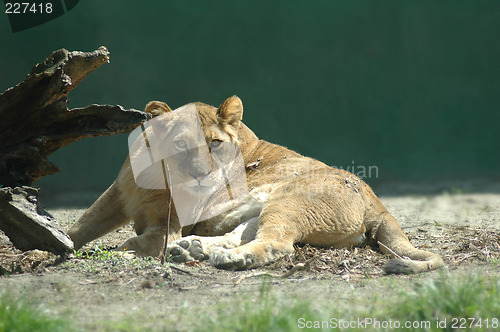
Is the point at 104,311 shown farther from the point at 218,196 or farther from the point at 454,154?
the point at 454,154

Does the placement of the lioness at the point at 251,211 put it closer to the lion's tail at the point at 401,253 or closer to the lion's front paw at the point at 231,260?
the lion's tail at the point at 401,253

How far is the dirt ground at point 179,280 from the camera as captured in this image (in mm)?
2762

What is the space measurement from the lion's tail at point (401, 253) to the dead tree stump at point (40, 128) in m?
1.94

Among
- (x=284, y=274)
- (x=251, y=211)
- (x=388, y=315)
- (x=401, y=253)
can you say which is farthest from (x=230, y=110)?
(x=388, y=315)

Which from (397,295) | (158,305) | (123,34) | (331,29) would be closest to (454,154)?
(331,29)

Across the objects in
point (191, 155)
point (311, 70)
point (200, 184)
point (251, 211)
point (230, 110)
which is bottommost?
point (251, 211)

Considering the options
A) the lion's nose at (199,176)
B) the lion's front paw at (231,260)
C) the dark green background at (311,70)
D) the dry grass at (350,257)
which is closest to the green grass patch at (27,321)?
the dry grass at (350,257)

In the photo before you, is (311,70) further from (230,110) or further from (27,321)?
(27,321)

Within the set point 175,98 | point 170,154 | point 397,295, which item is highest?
point 175,98

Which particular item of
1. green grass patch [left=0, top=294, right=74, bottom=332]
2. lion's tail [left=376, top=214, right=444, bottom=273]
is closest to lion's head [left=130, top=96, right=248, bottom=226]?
lion's tail [left=376, top=214, right=444, bottom=273]

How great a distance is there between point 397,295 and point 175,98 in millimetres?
6836

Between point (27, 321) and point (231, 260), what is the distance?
1541 mm

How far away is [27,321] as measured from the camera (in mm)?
2352

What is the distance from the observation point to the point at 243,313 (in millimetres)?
2482
